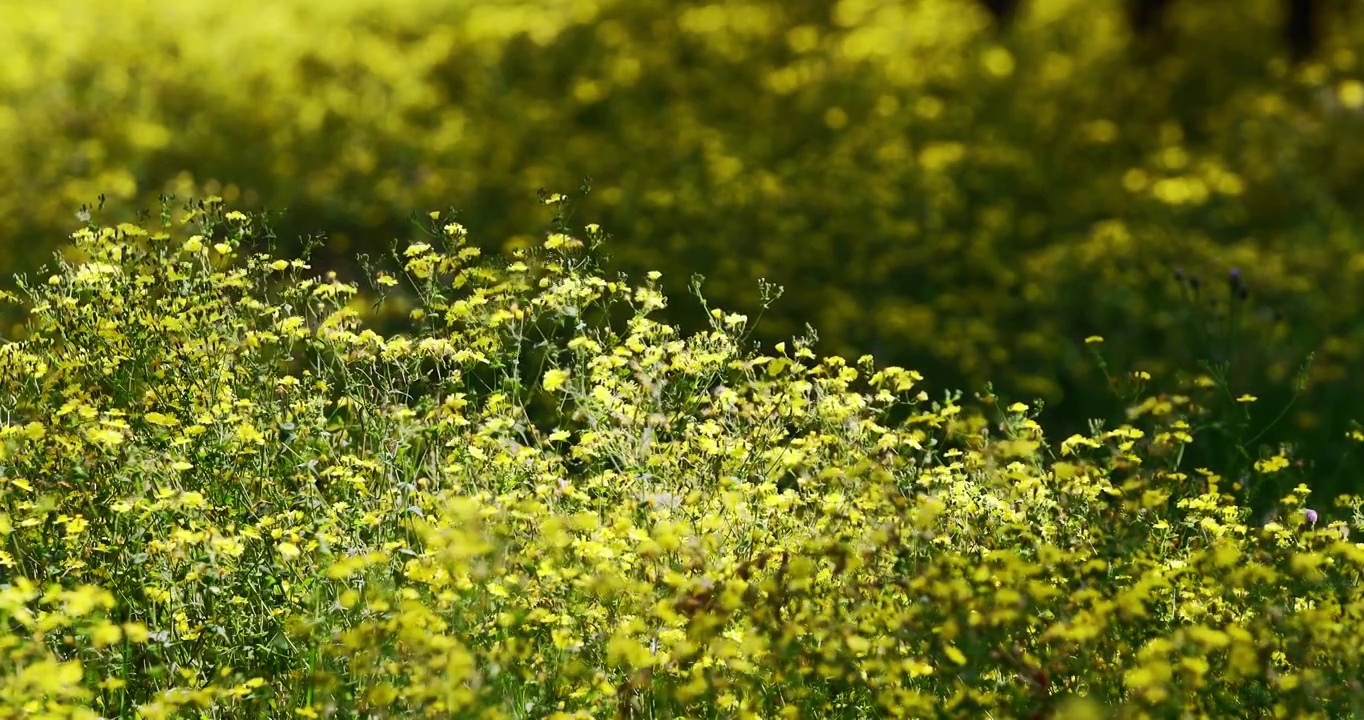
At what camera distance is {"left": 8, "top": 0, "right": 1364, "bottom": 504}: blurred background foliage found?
8.02m

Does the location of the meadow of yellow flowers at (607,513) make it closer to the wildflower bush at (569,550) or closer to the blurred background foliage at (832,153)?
the wildflower bush at (569,550)

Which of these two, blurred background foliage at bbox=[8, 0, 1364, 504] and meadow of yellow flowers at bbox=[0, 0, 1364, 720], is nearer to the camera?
meadow of yellow flowers at bbox=[0, 0, 1364, 720]

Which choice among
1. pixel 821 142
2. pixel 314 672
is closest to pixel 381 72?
pixel 821 142

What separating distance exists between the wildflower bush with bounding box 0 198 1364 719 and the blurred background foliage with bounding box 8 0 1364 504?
3.16 m

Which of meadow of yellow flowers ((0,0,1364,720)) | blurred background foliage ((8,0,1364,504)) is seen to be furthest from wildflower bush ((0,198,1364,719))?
blurred background foliage ((8,0,1364,504))

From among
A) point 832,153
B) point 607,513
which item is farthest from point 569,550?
point 832,153

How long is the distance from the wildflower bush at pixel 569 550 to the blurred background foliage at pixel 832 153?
3160mm

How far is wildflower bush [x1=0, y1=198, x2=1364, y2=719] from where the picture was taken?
314cm

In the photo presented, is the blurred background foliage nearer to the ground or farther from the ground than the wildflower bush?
farther from the ground

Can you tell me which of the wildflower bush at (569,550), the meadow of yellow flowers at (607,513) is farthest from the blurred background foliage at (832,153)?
the wildflower bush at (569,550)

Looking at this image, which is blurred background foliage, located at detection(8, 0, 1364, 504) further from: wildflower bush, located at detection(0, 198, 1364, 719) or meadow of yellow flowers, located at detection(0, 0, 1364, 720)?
wildflower bush, located at detection(0, 198, 1364, 719)

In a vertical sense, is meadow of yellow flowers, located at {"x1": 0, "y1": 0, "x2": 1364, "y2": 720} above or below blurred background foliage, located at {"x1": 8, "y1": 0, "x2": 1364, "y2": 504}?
below

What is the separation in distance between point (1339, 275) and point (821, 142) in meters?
3.49

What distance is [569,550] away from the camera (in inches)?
135
